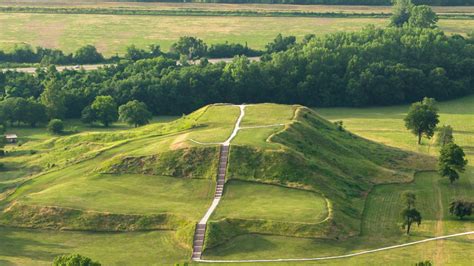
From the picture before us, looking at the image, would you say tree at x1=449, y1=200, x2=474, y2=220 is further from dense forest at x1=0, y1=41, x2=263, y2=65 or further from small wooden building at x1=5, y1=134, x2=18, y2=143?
dense forest at x1=0, y1=41, x2=263, y2=65

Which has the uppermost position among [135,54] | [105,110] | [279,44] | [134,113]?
[279,44]

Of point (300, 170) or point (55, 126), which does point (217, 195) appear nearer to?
point (300, 170)

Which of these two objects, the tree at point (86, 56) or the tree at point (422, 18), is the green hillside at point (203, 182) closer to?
the tree at point (86, 56)

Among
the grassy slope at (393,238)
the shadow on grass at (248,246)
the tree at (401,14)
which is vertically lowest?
the shadow on grass at (248,246)

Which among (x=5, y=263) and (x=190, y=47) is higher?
(x=190, y=47)

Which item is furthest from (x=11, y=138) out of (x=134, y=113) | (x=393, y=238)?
(x=393, y=238)

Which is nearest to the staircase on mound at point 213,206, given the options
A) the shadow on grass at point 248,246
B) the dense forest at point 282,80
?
the shadow on grass at point 248,246
